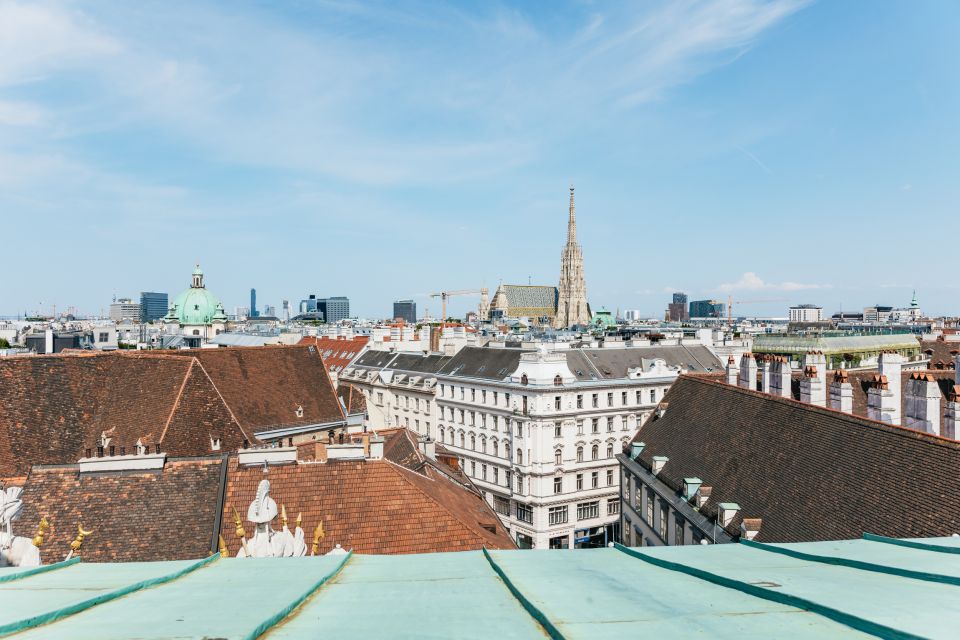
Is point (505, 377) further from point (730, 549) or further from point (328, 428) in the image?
point (730, 549)

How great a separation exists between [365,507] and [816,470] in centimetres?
1604

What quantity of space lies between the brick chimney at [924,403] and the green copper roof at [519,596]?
14932 millimetres

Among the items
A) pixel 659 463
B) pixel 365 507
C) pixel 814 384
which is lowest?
pixel 659 463

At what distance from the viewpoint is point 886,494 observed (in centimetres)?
1881

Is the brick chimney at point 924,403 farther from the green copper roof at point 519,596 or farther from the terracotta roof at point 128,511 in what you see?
the terracotta roof at point 128,511

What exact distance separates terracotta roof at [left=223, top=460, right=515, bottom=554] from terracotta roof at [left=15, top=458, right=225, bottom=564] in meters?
0.98

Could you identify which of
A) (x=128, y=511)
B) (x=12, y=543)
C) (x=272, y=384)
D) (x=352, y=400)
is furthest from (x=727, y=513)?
(x=352, y=400)

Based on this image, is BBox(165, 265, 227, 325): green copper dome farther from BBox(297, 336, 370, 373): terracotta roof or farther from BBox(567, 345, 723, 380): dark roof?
BBox(567, 345, 723, 380): dark roof

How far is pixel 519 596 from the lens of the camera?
7848 mm

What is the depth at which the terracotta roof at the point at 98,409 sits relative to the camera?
3116cm

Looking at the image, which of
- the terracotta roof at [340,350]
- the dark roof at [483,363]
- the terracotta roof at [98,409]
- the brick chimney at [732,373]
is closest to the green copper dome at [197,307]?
the terracotta roof at [340,350]

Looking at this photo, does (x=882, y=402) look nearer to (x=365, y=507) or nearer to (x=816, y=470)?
(x=816, y=470)

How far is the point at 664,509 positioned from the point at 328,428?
25.1 meters

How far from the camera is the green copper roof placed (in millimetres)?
6309
